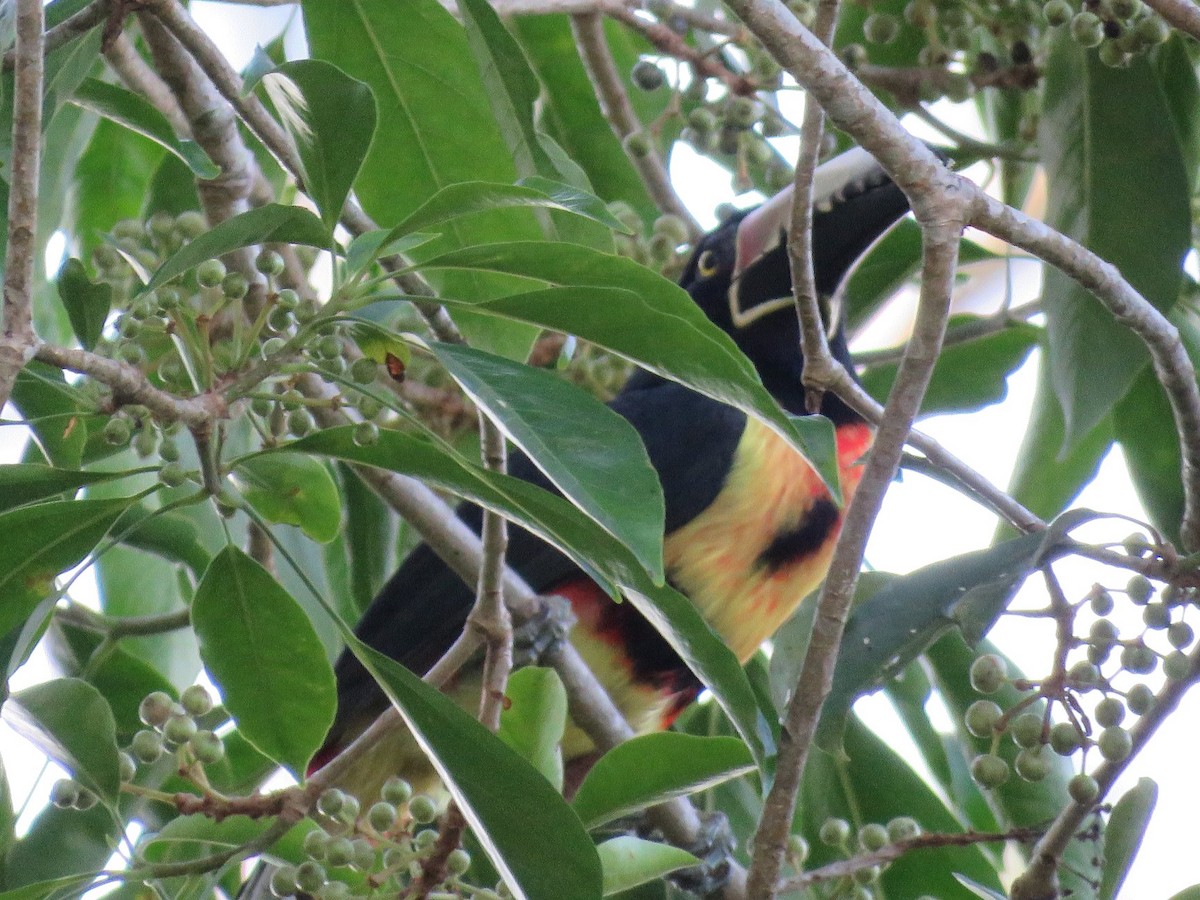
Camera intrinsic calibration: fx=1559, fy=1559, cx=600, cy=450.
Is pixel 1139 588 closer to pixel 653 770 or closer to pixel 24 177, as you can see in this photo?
Answer: pixel 653 770

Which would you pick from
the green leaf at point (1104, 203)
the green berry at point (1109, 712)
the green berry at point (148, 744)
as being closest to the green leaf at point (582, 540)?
the green berry at point (1109, 712)

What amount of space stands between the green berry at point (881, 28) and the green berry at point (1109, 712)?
1317 mm

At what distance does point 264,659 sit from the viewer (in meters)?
1.45

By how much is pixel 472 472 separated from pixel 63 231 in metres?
1.89

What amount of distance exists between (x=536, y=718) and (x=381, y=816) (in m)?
0.18

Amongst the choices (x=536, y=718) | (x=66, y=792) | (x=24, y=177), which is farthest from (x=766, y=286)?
(x=24, y=177)

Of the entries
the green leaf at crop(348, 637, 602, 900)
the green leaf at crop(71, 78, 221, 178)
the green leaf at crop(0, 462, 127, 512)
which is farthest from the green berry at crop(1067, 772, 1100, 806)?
the green leaf at crop(71, 78, 221, 178)

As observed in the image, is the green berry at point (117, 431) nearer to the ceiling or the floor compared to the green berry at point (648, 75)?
nearer to the floor

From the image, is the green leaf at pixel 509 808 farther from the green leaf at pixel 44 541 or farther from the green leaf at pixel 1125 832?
the green leaf at pixel 1125 832

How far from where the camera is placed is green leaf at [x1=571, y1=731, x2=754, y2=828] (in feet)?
4.77

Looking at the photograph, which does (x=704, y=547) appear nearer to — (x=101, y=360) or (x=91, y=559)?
(x=91, y=559)

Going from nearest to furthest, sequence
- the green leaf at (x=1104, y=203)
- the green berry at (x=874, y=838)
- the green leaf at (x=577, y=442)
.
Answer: the green leaf at (x=577, y=442)
the green berry at (x=874, y=838)
the green leaf at (x=1104, y=203)

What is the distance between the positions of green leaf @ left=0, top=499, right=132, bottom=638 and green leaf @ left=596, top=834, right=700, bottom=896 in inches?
21.5

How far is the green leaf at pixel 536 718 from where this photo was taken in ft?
4.93
